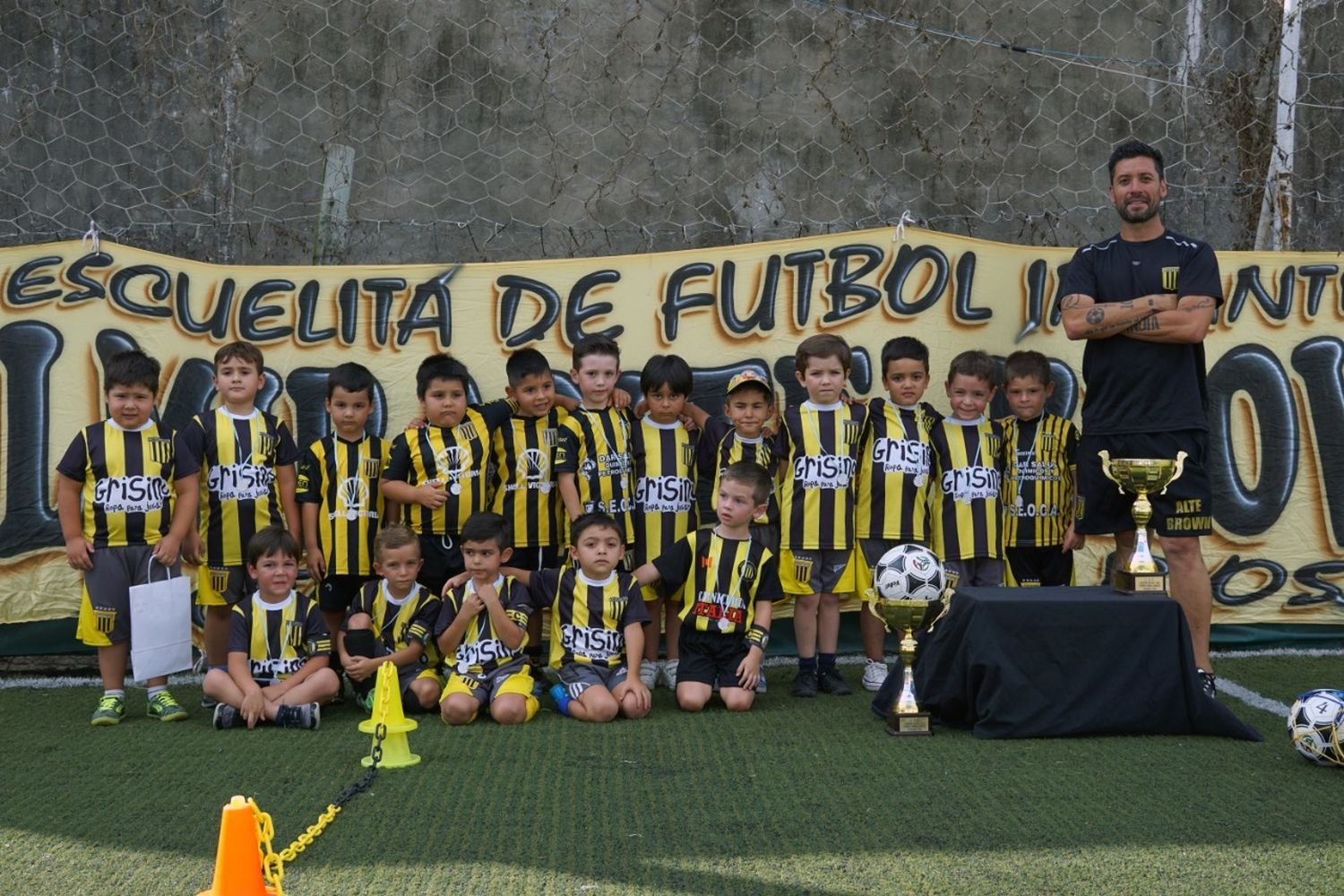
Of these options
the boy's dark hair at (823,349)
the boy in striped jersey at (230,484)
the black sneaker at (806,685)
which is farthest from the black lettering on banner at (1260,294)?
the boy in striped jersey at (230,484)

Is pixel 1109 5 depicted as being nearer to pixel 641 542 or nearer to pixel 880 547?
pixel 880 547

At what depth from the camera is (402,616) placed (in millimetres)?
4566

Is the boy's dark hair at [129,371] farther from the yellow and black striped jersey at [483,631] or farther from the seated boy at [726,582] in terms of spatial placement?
the seated boy at [726,582]

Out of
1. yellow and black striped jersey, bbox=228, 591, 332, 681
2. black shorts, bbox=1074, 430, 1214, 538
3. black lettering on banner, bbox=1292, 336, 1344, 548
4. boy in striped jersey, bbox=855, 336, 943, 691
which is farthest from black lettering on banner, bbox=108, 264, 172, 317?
black lettering on banner, bbox=1292, 336, 1344, 548

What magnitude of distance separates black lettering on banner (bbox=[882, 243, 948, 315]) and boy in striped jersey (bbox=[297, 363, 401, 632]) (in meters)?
2.13

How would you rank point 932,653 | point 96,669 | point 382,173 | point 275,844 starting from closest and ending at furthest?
point 275,844 < point 932,653 < point 96,669 < point 382,173

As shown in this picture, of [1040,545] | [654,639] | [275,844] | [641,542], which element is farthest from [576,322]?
[275,844]

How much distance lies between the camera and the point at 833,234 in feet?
17.7

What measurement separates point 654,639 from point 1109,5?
3.68 m

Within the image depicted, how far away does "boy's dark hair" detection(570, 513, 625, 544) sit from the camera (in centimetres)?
447

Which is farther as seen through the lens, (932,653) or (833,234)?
(833,234)

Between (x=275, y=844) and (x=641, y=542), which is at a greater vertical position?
(x=641, y=542)

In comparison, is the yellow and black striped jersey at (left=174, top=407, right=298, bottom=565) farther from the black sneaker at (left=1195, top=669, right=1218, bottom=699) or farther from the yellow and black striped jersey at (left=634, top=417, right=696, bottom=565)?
the black sneaker at (left=1195, top=669, right=1218, bottom=699)

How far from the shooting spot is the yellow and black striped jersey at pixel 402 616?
14.8ft
